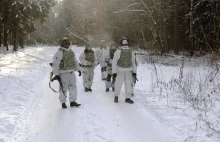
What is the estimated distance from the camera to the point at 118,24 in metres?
36.8

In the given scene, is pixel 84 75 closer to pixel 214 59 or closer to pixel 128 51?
pixel 128 51

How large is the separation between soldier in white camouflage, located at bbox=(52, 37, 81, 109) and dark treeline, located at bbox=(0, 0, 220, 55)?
32.0 feet

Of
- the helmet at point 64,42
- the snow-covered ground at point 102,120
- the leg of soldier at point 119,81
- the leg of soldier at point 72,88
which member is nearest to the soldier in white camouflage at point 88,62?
the snow-covered ground at point 102,120

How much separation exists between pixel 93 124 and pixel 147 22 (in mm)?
25045

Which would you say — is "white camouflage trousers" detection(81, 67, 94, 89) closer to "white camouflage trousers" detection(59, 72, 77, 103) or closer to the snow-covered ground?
the snow-covered ground

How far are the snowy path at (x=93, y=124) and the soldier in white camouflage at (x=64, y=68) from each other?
15.3 inches

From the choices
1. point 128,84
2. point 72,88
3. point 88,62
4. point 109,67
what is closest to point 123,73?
point 128,84

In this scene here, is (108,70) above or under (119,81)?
above

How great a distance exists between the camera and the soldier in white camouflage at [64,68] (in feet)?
26.0

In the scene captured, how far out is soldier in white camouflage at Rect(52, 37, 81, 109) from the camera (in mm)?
7938

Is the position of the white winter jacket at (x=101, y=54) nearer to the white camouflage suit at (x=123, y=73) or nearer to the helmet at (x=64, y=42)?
the white camouflage suit at (x=123, y=73)

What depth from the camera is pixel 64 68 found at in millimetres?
8008

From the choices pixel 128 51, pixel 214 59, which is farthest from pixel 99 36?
pixel 128 51

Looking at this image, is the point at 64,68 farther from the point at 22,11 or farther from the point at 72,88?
the point at 22,11
